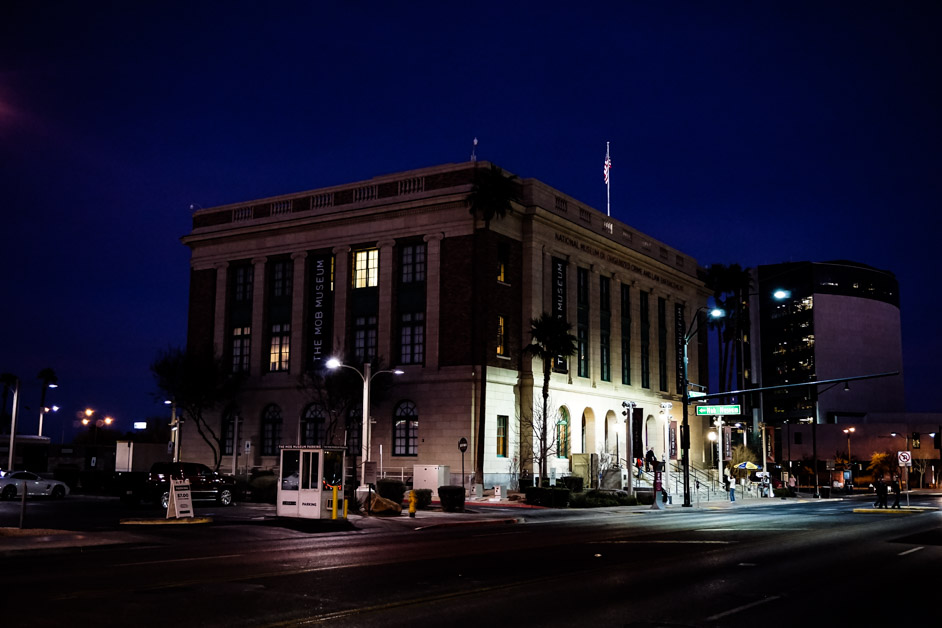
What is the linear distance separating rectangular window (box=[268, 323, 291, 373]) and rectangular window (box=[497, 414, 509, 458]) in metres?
16.1

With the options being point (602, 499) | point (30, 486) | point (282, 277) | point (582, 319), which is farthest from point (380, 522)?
point (582, 319)

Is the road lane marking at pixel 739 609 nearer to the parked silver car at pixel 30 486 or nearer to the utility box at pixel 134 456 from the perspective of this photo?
the parked silver car at pixel 30 486

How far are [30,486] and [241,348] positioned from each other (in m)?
20.7

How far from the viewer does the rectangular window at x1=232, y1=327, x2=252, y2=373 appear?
212 feet

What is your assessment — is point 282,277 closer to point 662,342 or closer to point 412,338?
point 412,338

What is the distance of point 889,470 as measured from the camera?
12169 centimetres

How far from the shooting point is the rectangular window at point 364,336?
59.6m

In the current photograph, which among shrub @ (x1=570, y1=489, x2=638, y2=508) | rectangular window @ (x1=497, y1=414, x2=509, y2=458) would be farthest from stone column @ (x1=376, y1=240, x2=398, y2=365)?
shrub @ (x1=570, y1=489, x2=638, y2=508)

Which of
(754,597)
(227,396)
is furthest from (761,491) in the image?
(754,597)

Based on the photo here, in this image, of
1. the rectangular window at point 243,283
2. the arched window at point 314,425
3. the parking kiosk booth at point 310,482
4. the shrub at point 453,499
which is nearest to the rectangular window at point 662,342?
the arched window at point 314,425

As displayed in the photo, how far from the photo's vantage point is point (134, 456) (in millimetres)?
53500

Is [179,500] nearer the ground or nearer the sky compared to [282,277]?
nearer the ground

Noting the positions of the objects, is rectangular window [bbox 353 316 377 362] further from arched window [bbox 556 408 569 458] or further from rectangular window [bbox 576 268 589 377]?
rectangular window [bbox 576 268 589 377]

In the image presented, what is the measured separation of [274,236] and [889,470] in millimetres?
94052
